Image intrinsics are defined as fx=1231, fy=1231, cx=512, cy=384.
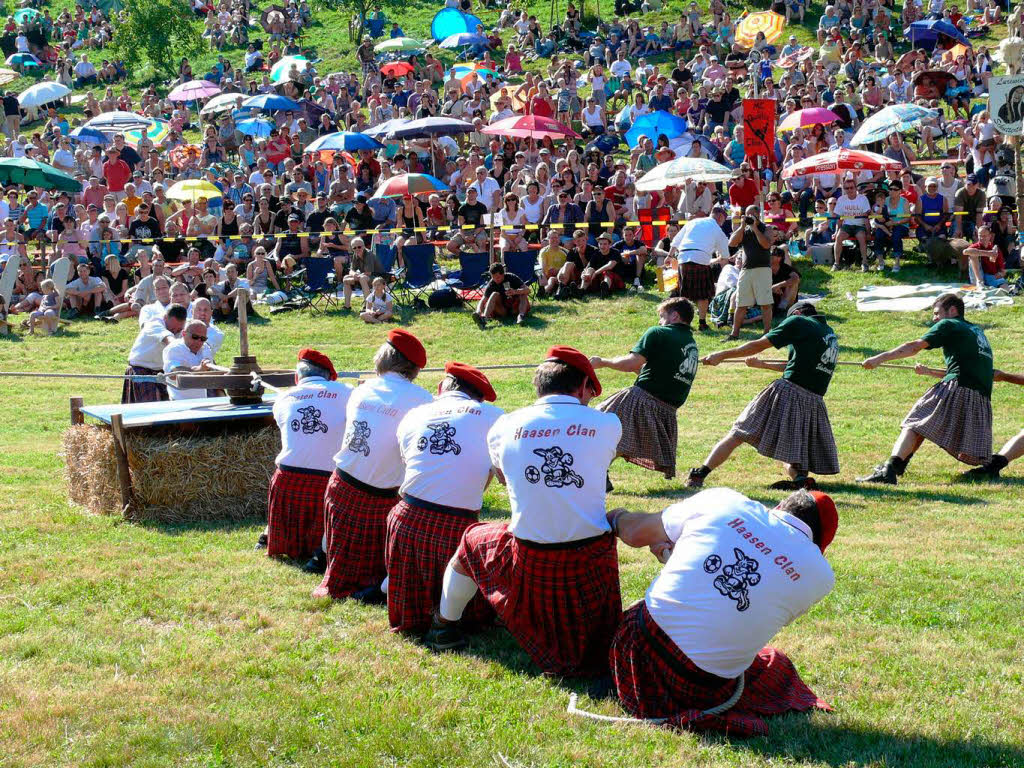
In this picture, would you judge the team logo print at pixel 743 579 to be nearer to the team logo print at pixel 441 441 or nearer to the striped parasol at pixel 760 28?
the team logo print at pixel 441 441

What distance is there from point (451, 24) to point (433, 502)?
29.2 metres

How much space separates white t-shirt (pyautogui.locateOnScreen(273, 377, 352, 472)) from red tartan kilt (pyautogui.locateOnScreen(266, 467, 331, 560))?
0.07 m

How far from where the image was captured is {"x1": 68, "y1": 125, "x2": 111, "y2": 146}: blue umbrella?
25156 mm

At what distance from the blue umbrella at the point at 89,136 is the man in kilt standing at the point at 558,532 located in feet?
73.1

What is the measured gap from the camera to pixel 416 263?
17250 millimetres

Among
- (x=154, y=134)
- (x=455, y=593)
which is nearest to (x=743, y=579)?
(x=455, y=593)

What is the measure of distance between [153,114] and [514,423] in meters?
27.6

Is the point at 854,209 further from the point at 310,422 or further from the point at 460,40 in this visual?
the point at 460,40

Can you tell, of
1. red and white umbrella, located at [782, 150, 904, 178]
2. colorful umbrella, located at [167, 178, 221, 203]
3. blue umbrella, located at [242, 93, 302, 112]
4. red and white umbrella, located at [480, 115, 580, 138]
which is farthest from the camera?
blue umbrella, located at [242, 93, 302, 112]

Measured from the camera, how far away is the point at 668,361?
843 centimetres

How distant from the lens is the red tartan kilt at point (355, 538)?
605 cm

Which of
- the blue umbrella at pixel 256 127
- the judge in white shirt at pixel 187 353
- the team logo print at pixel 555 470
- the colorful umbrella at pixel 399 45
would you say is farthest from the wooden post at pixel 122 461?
the colorful umbrella at pixel 399 45

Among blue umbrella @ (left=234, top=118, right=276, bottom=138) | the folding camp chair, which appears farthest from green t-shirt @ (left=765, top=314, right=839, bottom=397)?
blue umbrella @ (left=234, top=118, right=276, bottom=138)

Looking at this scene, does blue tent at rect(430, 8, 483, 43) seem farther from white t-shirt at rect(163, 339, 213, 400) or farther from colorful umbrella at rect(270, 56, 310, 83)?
white t-shirt at rect(163, 339, 213, 400)
